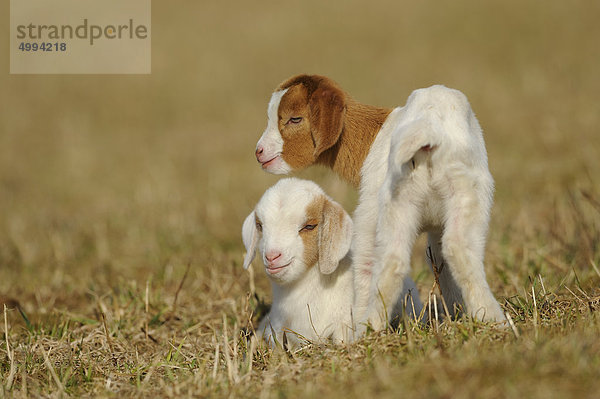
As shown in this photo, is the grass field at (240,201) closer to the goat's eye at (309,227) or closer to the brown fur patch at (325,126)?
the goat's eye at (309,227)

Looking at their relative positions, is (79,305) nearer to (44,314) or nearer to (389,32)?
(44,314)

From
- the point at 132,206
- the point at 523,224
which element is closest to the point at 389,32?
the point at 132,206

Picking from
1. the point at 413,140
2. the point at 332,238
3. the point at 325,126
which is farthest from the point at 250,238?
the point at 413,140

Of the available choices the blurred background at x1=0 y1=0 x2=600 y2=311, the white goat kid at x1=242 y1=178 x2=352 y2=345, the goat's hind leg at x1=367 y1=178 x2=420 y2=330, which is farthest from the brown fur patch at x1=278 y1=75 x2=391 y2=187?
the blurred background at x1=0 y1=0 x2=600 y2=311

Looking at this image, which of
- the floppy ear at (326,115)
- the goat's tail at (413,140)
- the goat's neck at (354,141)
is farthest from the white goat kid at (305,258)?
the goat's tail at (413,140)

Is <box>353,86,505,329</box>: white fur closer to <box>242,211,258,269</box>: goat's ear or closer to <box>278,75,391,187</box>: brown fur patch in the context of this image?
<box>278,75,391,187</box>: brown fur patch

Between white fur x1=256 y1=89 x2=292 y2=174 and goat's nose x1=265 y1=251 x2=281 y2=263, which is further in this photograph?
white fur x1=256 y1=89 x2=292 y2=174

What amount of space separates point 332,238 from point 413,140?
3.72 feet

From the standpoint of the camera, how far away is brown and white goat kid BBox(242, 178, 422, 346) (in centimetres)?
450

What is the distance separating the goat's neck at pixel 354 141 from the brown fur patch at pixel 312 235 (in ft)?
1.04

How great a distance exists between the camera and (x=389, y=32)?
19.0m

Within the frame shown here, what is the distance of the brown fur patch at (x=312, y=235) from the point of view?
4574 millimetres

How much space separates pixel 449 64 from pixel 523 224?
9.64m

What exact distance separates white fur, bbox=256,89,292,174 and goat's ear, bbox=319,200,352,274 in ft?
1.46
